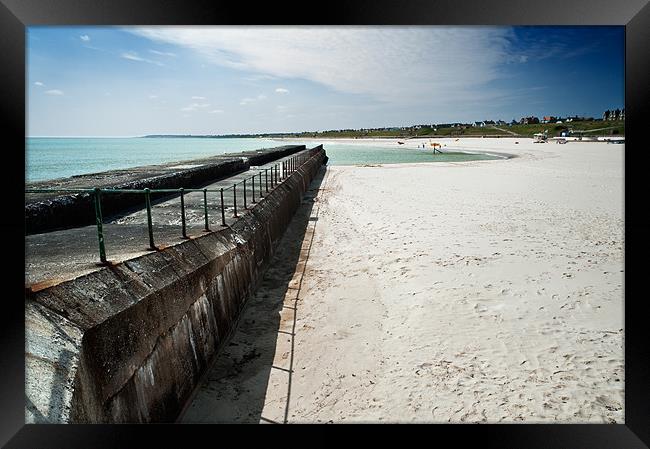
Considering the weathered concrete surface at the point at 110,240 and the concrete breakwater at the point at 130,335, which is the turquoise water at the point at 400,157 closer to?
the weathered concrete surface at the point at 110,240

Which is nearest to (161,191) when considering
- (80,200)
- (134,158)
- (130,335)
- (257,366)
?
(130,335)

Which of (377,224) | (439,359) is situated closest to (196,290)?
(439,359)

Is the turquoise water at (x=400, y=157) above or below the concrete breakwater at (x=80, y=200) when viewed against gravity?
above

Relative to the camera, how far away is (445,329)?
21.6 ft

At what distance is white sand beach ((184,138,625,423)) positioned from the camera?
16.4 ft

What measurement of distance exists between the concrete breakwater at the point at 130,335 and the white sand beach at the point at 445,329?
592mm

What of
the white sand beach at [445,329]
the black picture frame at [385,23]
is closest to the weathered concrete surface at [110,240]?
the black picture frame at [385,23]

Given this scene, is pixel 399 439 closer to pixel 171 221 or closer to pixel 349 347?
pixel 349 347

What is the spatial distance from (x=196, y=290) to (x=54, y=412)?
8.75ft

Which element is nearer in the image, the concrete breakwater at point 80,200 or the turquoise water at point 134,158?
the concrete breakwater at point 80,200

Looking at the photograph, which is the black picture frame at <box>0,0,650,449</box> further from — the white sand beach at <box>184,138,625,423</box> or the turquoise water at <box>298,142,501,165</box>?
the turquoise water at <box>298,142,501,165</box>

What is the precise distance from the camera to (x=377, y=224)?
44.2ft

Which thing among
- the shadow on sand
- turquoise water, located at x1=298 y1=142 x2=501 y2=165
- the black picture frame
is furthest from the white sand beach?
turquoise water, located at x1=298 y1=142 x2=501 y2=165

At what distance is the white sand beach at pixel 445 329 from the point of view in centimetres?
499
